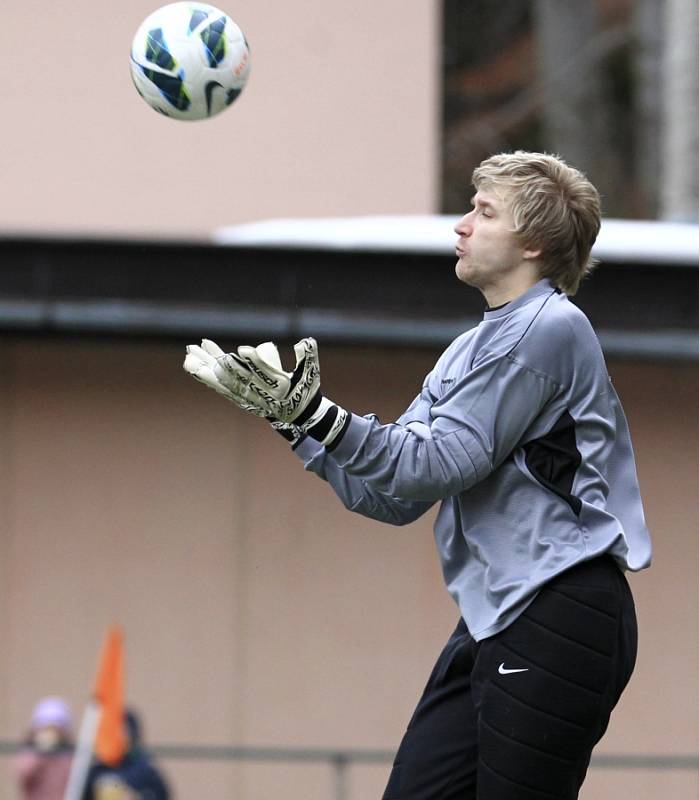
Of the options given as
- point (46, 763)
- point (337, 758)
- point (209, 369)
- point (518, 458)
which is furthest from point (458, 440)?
point (46, 763)

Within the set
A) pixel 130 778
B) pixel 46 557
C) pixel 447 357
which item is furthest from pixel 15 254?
pixel 447 357

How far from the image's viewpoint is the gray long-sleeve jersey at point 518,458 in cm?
318

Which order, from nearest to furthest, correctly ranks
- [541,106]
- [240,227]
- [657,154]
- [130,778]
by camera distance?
[130,778] < [240,227] < [657,154] < [541,106]

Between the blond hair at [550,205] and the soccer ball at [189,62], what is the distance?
1.31 metres

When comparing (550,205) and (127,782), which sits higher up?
(550,205)

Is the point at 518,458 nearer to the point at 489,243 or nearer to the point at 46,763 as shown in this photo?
the point at 489,243

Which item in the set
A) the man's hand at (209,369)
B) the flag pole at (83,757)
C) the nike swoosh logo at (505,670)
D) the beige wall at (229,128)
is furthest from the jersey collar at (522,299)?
the beige wall at (229,128)

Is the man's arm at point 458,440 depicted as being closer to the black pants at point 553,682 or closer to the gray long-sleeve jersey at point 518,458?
the gray long-sleeve jersey at point 518,458

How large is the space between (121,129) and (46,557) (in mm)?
2295

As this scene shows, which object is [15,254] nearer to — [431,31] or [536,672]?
[431,31]

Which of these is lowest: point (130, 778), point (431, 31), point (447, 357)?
point (130, 778)

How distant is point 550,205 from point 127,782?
4.50m

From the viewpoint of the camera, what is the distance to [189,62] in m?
4.46

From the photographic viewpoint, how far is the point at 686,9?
36.2 feet
